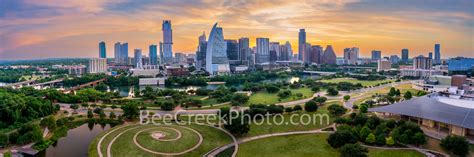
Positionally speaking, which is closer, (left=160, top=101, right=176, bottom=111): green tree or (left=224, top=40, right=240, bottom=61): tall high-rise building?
(left=160, top=101, right=176, bottom=111): green tree

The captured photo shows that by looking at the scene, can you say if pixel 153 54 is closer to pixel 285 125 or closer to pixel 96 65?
pixel 96 65

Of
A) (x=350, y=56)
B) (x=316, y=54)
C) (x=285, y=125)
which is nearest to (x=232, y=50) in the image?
(x=316, y=54)

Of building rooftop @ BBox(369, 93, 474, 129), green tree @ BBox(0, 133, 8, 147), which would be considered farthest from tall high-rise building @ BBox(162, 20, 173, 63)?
building rooftop @ BBox(369, 93, 474, 129)

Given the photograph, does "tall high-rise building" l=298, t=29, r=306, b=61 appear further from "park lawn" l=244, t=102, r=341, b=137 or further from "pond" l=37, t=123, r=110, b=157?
"pond" l=37, t=123, r=110, b=157

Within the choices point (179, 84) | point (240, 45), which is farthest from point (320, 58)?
point (179, 84)

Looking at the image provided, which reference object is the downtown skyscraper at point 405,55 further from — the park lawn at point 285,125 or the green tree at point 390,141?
the green tree at point 390,141

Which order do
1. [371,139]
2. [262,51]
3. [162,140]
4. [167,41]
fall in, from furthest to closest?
[167,41] < [262,51] < [162,140] < [371,139]

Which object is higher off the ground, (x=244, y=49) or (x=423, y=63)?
(x=244, y=49)

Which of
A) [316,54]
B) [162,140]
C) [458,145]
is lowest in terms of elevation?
[162,140]
